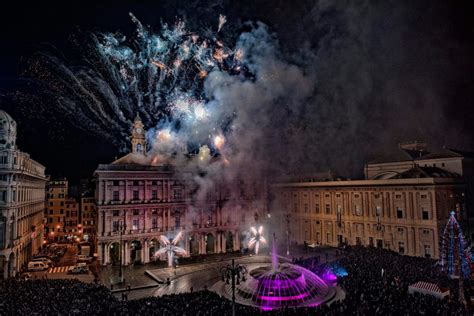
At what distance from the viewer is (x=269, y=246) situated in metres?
53.0

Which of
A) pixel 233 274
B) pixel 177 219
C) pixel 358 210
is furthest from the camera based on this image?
pixel 358 210

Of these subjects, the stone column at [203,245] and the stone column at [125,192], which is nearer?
the stone column at [125,192]

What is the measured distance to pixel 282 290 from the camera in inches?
1078

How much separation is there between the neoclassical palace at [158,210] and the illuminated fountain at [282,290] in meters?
19.7

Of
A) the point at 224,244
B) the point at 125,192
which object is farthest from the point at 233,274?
the point at 224,244

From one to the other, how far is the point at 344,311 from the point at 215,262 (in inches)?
982

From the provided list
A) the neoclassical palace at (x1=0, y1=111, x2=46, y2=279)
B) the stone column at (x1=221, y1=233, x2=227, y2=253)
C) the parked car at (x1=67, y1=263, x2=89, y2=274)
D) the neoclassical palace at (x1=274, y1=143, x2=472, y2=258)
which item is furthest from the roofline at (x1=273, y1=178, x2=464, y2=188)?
the neoclassical palace at (x1=0, y1=111, x2=46, y2=279)

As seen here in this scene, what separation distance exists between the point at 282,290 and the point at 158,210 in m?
25.3

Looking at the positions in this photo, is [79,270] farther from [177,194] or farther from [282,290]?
[282,290]

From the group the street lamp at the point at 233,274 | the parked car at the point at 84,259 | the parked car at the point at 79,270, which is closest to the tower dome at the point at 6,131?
the parked car at the point at 79,270

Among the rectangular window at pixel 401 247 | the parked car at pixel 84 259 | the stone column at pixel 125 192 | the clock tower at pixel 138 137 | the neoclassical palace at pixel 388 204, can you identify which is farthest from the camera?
the clock tower at pixel 138 137

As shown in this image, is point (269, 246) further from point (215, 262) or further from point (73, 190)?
point (73, 190)

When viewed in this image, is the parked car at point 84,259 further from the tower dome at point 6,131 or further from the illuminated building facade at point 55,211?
the illuminated building facade at point 55,211

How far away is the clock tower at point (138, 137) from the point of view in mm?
53906
